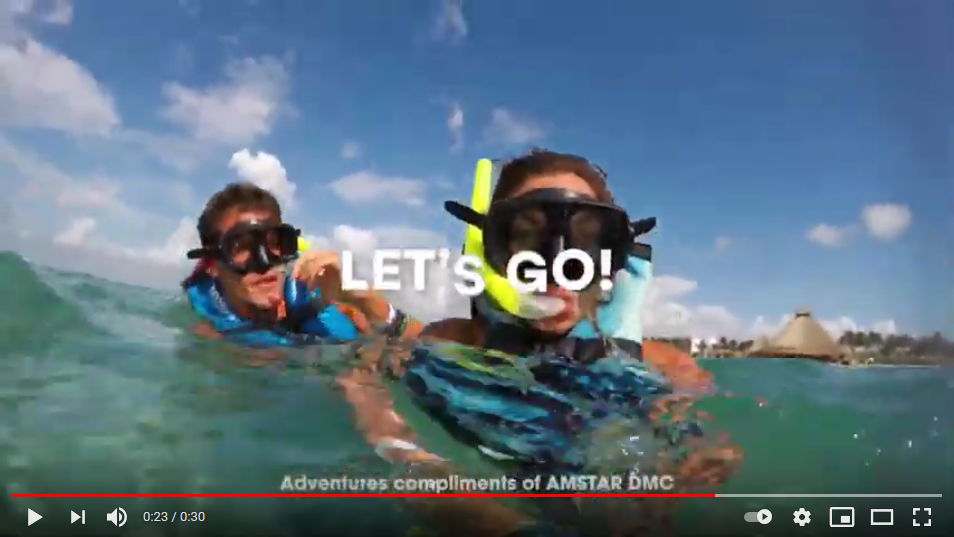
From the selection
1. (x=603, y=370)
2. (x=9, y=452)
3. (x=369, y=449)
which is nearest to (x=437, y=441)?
(x=369, y=449)

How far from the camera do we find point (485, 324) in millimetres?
2088

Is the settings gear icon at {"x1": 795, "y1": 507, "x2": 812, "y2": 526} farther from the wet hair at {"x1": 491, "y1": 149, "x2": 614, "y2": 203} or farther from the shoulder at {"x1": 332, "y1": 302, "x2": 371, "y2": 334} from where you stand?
the shoulder at {"x1": 332, "y1": 302, "x2": 371, "y2": 334}

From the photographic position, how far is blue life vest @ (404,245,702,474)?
81.6 inches

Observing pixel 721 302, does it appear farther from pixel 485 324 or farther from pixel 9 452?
pixel 9 452

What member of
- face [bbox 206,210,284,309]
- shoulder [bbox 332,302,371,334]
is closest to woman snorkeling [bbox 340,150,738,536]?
shoulder [bbox 332,302,371,334]

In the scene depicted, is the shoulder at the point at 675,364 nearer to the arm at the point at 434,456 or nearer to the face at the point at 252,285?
the arm at the point at 434,456

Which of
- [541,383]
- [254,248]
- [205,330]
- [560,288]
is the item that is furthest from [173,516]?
[560,288]

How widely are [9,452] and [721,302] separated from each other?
74.1 inches

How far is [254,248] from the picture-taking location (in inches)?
92.8

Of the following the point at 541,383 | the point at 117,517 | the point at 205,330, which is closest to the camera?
the point at 117,517

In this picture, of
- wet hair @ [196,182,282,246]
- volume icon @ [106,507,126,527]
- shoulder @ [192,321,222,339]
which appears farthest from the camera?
shoulder @ [192,321,222,339]

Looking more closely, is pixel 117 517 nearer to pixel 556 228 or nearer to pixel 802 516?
pixel 556 228

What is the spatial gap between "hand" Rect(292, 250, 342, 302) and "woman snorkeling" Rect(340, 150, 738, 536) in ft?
0.77

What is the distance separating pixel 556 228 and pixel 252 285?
0.96 m
